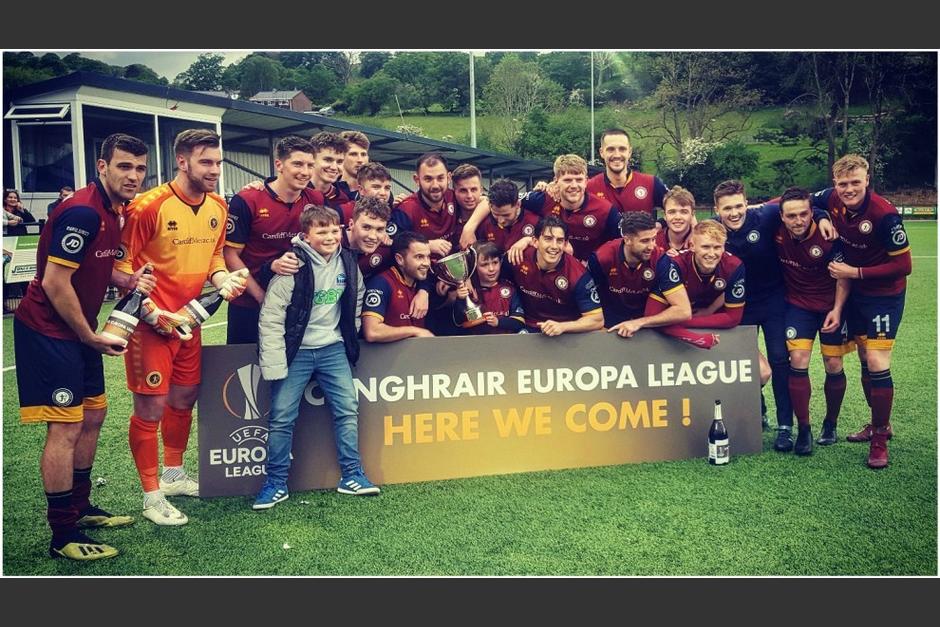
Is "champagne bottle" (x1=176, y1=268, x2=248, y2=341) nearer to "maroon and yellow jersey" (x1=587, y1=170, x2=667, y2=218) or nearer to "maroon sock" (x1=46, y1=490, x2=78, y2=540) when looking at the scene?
"maroon sock" (x1=46, y1=490, x2=78, y2=540)

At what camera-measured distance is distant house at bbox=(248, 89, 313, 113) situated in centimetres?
502

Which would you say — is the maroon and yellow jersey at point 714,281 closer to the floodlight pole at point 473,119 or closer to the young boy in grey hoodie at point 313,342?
the floodlight pole at point 473,119

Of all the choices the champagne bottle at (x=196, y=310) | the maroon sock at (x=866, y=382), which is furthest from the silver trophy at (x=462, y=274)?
the maroon sock at (x=866, y=382)

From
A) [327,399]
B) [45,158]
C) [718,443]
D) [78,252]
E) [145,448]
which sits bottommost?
[718,443]

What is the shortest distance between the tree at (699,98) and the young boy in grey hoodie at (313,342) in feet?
7.67

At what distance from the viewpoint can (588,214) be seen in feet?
16.2

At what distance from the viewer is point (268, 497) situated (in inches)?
155

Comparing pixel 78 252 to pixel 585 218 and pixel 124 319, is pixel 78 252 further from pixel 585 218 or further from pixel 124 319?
pixel 585 218

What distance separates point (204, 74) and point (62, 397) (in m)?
2.25

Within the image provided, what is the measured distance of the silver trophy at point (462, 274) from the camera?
4.45 m

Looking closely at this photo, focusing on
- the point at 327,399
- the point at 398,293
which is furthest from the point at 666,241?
the point at 327,399

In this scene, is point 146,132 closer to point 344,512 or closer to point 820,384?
point 344,512

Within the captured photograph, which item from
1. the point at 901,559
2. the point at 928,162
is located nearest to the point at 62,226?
the point at 901,559

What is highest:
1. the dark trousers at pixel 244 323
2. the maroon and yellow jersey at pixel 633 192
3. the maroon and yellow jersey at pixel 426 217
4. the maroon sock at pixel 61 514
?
the maroon and yellow jersey at pixel 633 192
